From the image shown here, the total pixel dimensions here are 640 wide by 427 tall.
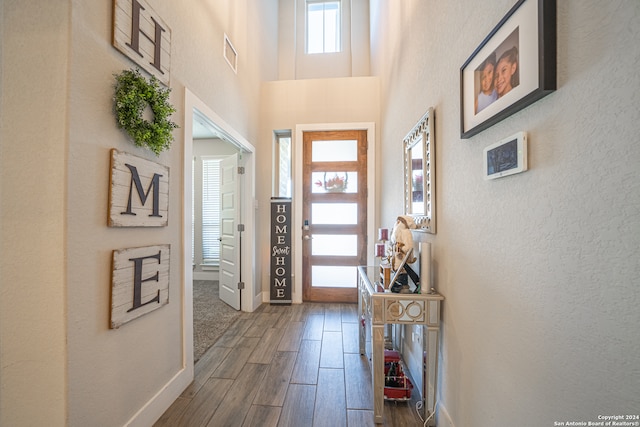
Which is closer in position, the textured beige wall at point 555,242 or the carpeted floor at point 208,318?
the textured beige wall at point 555,242

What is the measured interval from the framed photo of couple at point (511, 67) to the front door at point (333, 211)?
7.80ft

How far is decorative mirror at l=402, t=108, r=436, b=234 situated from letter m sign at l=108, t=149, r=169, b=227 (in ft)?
5.38

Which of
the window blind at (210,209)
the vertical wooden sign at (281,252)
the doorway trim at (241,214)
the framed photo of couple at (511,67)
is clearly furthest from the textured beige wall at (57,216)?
the window blind at (210,209)

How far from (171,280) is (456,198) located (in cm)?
178

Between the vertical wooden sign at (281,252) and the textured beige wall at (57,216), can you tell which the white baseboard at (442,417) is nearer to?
the textured beige wall at (57,216)

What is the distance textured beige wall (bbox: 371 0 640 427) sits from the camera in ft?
1.71

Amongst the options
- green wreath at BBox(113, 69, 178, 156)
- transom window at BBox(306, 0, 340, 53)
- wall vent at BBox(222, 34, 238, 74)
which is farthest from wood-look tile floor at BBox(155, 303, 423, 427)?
transom window at BBox(306, 0, 340, 53)

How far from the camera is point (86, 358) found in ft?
3.52

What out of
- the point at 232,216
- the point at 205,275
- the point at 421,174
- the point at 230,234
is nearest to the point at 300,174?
the point at 232,216

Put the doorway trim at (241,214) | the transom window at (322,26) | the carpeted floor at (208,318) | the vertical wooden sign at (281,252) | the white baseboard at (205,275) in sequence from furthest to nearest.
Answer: the white baseboard at (205,275), the transom window at (322,26), the vertical wooden sign at (281,252), the carpeted floor at (208,318), the doorway trim at (241,214)

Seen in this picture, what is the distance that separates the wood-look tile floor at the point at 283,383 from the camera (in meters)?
1.50

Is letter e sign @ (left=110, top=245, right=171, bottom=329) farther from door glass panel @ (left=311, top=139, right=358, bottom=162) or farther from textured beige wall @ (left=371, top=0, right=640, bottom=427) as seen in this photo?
door glass panel @ (left=311, top=139, right=358, bottom=162)

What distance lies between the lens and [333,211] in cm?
350

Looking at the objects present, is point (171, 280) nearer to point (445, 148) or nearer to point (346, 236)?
point (445, 148)
